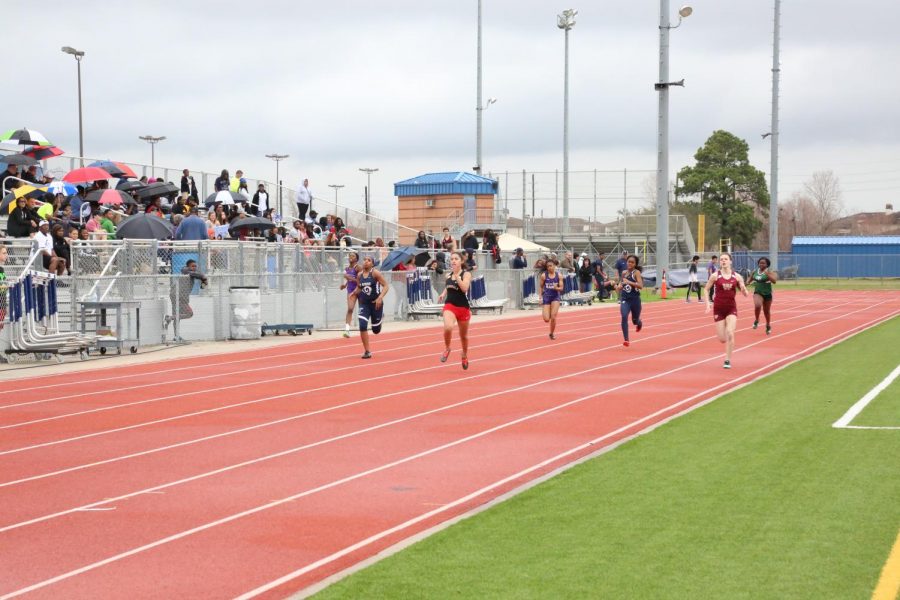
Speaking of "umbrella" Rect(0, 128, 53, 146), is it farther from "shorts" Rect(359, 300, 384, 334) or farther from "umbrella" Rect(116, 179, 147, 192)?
"shorts" Rect(359, 300, 384, 334)

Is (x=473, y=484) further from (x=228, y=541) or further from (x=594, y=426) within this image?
(x=594, y=426)

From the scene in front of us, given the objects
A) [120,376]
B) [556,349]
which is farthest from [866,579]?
[556,349]

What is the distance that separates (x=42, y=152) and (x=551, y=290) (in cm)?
1347

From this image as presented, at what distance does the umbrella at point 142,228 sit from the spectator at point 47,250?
2.66 meters

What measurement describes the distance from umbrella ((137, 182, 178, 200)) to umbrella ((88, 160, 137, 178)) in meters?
0.80

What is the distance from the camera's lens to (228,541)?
7.99 m

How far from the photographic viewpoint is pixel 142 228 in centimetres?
2612

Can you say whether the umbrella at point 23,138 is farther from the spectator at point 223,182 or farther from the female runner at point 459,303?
the female runner at point 459,303

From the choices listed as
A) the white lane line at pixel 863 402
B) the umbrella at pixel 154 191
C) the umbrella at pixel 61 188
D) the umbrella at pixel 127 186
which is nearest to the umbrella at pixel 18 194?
the umbrella at pixel 61 188

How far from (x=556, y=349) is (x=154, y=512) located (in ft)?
53.9

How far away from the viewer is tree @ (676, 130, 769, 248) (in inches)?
3757

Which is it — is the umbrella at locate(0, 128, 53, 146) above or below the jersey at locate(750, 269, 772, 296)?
above

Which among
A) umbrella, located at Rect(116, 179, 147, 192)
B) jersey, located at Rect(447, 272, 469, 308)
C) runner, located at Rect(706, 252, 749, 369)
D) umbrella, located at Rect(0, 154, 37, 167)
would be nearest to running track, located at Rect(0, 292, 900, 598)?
runner, located at Rect(706, 252, 749, 369)

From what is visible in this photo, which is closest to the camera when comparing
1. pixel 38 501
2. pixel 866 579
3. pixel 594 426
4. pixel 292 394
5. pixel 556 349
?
pixel 866 579
